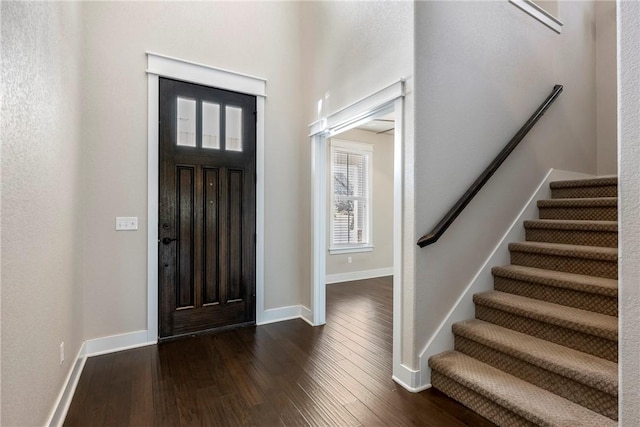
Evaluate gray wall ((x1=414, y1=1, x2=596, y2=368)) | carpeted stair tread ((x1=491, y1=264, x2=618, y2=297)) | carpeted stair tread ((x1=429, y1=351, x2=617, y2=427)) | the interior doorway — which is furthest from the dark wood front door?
carpeted stair tread ((x1=491, y1=264, x2=618, y2=297))

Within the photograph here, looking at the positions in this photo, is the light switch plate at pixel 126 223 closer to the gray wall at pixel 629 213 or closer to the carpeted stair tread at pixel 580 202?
the gray wall at pixel 629 213

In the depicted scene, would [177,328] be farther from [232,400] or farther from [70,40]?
[70,40]

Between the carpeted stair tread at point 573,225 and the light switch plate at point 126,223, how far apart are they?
11.8 feet

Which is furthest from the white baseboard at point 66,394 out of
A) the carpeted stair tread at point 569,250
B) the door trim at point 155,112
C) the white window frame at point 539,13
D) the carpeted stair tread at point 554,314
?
the white window frame at point 539,13

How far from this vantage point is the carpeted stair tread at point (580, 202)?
7.99ft

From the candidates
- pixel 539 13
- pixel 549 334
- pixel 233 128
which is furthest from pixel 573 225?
pixel 233 128

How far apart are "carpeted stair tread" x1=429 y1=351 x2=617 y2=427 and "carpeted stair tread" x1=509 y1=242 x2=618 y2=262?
1.03m

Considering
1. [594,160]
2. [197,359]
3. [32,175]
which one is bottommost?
[197,359]

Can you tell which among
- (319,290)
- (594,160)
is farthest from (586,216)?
(319,290)

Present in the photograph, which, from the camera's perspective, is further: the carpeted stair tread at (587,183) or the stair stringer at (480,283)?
the carpeted stair tread at (587,183)

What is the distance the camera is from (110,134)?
2693 mm

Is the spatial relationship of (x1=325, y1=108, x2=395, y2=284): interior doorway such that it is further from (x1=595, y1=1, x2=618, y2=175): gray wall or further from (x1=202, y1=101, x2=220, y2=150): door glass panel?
(x1=595, y1=1, x2=618, y2=175): gray wall

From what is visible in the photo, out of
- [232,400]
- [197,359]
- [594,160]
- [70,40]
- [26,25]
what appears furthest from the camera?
[594,160]

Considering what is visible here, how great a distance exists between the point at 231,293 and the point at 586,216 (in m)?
3.43
